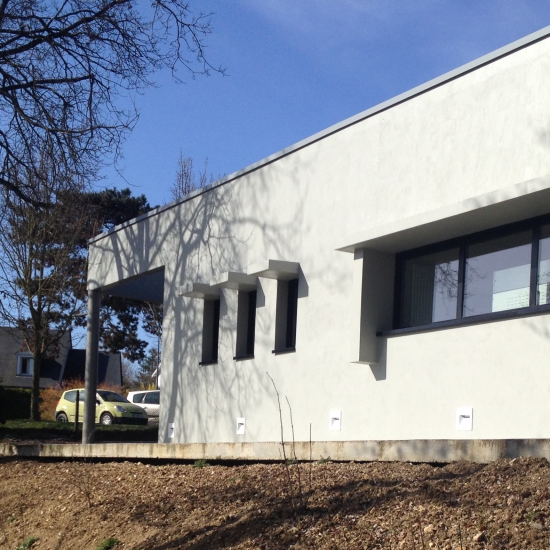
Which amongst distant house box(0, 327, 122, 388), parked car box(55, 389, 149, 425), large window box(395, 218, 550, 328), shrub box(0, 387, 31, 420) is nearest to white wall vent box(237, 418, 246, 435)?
large window box(395, 218, 550, 328)

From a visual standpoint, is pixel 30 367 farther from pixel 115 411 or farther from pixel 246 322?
pixel 246 322

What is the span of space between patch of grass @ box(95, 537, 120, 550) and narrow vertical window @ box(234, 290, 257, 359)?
6597 mm

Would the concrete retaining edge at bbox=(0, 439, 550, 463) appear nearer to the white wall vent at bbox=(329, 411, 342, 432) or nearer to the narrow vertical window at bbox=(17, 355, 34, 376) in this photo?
the white wall vent at bbox=(329, 411, 342, 432)

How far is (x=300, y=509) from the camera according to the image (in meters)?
6.51

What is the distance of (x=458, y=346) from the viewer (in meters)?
9.97

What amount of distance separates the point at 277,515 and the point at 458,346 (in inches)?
159

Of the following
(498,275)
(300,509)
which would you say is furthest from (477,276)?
(300,509)

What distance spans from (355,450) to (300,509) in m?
1.83

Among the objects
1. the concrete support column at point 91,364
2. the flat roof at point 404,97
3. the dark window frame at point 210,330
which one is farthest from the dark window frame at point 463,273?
the concrete support column at point 91,364

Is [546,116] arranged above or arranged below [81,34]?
below

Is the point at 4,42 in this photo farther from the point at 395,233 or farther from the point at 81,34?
the point at 395,233

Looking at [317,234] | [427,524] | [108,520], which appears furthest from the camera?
[317,234]

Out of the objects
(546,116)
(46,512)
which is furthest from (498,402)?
(46,512)

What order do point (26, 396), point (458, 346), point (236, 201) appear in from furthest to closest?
1. point (26, 396)
2. point (236, 201)
3. point (458, 346)
